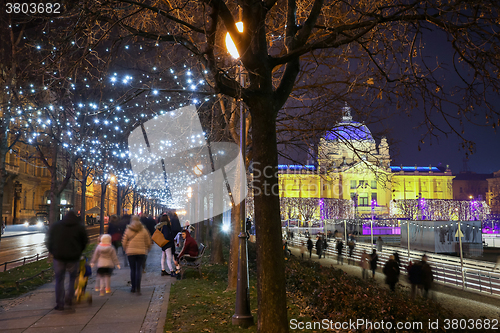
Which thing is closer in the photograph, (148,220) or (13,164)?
(148,220)

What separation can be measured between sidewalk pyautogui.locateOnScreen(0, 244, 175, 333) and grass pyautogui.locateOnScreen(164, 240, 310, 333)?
25 centimetres

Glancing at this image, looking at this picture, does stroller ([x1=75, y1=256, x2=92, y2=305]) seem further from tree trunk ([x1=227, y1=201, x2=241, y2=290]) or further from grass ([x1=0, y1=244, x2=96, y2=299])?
tree trunk ([x1=227, y1=201, x2=241, y2=290])

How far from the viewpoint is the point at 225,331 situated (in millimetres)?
6738

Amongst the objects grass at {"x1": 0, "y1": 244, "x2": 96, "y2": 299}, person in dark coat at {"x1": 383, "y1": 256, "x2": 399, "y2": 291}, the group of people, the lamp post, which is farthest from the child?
person in dark coat at {"x1": 383, "y1": 256, "x2": 399, "y2": 291}

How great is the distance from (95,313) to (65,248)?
1.41 m

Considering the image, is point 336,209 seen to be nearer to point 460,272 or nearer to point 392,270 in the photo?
point 460,272

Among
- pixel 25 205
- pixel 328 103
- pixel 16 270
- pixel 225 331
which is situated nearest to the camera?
pixel 225 331

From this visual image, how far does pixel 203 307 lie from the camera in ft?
27.3

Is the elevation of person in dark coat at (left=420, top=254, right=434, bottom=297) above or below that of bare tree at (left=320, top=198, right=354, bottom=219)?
below

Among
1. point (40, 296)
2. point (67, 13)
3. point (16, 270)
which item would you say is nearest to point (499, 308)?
point (40, 296)

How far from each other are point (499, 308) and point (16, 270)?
17215 mm

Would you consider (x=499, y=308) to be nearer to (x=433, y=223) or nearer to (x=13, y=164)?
(x=433, y=223)

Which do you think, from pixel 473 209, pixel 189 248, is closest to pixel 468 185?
pixel 473 209

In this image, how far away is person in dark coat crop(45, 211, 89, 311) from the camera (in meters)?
7.65
